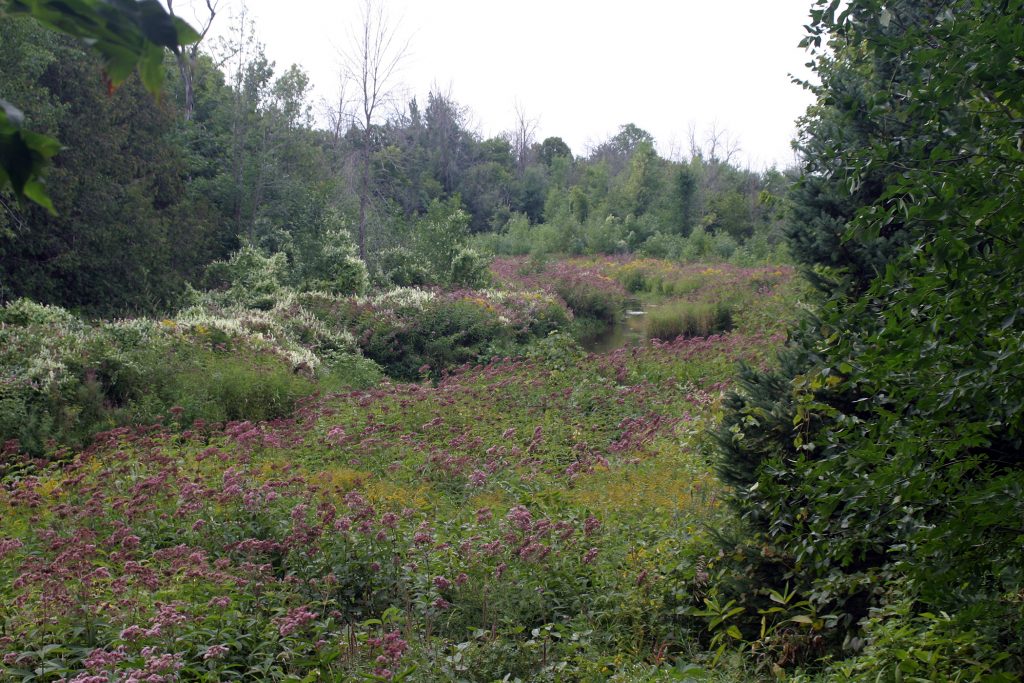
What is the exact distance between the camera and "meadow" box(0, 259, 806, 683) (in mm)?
3330

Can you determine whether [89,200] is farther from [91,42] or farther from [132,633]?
[91,42]

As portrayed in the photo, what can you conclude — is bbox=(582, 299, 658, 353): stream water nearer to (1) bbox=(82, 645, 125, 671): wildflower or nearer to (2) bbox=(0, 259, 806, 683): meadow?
(2) bbox=(0, 259, 806, 683): meadow

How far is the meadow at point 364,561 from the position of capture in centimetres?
333

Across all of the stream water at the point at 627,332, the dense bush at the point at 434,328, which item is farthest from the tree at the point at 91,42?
the stream water at the point at 627,332

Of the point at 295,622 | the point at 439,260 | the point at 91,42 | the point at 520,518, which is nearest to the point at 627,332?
the point at 439,260

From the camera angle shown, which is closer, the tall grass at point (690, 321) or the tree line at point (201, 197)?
the tree line at point (201, 197)

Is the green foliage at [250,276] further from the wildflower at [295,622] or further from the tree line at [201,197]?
the wildflower at [295,622]

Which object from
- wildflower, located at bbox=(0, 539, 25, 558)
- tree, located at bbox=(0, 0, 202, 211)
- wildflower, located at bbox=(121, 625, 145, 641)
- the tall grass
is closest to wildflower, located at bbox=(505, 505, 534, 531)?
wildflower, located at bbox=(121, 625, 145, 641)

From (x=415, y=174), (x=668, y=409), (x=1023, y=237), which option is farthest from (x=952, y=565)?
(x=415, y=174)

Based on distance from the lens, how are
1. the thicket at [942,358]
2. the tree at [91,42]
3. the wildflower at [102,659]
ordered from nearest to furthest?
the tree at [91,42], the thicket at [942,358], the wildflower at [102,659]

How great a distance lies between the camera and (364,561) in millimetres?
4395

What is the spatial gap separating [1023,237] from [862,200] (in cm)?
221

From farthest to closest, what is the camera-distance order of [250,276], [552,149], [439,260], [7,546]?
[552,149], [439,260], [250,276], [7,546]

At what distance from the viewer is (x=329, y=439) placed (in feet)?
24.2
